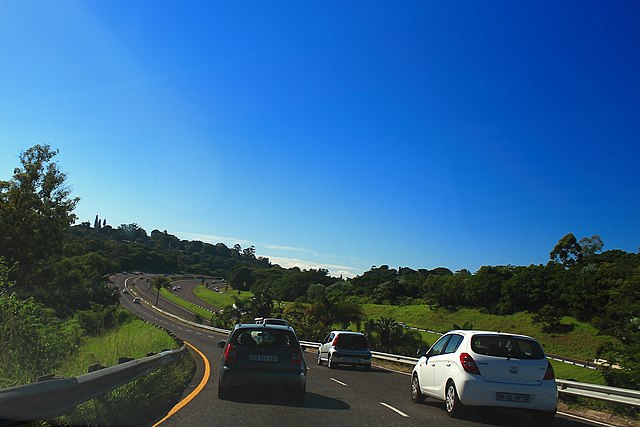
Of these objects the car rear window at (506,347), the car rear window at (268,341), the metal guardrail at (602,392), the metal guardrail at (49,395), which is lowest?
the metal guardrail at (49,395)

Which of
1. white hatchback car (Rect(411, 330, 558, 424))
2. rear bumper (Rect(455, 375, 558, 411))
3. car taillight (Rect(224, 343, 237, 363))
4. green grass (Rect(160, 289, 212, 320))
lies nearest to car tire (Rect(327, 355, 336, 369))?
car taillight (Rect(224, 343, 237, 363))

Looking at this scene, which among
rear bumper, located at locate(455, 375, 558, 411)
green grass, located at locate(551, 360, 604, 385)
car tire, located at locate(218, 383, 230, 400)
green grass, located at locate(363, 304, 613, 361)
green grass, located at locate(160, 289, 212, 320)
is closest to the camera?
rear bumper, located at locate(455, 375, 558, 411)

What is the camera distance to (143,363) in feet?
36.7

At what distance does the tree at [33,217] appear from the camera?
51375 millimetres

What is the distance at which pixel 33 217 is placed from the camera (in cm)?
5212

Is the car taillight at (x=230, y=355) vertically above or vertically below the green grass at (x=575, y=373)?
above

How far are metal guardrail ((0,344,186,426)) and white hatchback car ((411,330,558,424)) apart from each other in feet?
20.0

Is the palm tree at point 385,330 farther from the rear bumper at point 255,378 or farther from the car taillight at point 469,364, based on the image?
the car taillight at point 469,364

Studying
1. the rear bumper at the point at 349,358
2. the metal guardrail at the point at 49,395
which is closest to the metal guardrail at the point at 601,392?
the metal guardrail at the point at 49,395

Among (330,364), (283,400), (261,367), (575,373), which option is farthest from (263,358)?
(575,373)

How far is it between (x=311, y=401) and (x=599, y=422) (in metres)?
5.88

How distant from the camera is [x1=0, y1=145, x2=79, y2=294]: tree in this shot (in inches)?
2023

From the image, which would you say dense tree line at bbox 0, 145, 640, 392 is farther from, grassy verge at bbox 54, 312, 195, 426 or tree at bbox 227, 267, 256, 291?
tree at bbox 227, 267, 256, 291

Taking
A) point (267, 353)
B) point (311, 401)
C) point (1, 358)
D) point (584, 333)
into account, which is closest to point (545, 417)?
point (311, 401)
